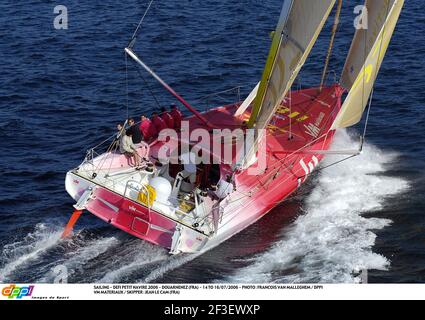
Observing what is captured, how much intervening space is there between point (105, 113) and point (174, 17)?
40.4 ft

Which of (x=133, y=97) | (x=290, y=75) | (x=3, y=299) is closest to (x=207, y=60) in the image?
(x=133, y=97)

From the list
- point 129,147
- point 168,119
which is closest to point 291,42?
point 168,119

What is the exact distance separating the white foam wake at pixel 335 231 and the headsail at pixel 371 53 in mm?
2609

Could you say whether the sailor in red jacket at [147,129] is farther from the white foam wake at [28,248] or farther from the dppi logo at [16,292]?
the dppi logo at [16,292]

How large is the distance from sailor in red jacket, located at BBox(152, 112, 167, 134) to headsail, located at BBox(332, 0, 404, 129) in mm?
5809

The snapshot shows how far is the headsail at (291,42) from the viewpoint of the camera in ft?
70.5

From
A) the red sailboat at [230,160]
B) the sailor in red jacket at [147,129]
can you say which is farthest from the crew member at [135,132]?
the sailor in red jacket at [147,129]

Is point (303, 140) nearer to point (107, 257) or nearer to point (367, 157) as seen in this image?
point (367, 157)

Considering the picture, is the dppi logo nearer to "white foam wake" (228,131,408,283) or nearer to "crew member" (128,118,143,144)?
"white foam wake" (228,131,408,283)

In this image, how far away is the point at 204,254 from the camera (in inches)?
878

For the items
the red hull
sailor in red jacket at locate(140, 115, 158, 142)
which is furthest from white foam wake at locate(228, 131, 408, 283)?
sailor in red jacket at locate(140, 115, 158, 142)

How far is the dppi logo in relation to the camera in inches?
697

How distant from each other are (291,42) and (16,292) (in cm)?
1078

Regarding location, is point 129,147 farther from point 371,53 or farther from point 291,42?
point 371,53
